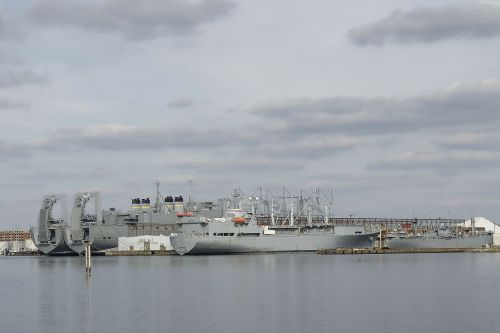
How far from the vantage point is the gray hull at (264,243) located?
111750mm

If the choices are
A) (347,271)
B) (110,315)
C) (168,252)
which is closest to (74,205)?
(168,252)

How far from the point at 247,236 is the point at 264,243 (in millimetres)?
Answer: 4015

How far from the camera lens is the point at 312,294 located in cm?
4856

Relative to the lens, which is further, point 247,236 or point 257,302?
point 247,236

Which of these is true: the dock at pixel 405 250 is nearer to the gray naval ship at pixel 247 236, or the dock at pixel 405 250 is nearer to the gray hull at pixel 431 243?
the gray hull at pixel 431 243

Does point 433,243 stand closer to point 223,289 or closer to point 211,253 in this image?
point 211,253

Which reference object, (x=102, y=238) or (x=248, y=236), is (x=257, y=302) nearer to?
(x=248, y=236)

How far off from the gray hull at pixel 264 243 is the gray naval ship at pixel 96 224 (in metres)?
21.0

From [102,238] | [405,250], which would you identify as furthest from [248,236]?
[102,238]

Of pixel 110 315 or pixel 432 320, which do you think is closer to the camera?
pixel 432 320

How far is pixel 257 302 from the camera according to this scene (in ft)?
145

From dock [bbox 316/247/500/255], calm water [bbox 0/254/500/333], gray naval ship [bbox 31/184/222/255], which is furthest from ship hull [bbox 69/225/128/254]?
calm water [bbox 0/254/500/333]


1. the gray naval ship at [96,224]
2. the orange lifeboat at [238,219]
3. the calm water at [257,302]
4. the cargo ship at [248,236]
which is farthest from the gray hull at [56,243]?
the calm water at [257,302]

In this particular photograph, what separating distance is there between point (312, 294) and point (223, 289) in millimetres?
7380
